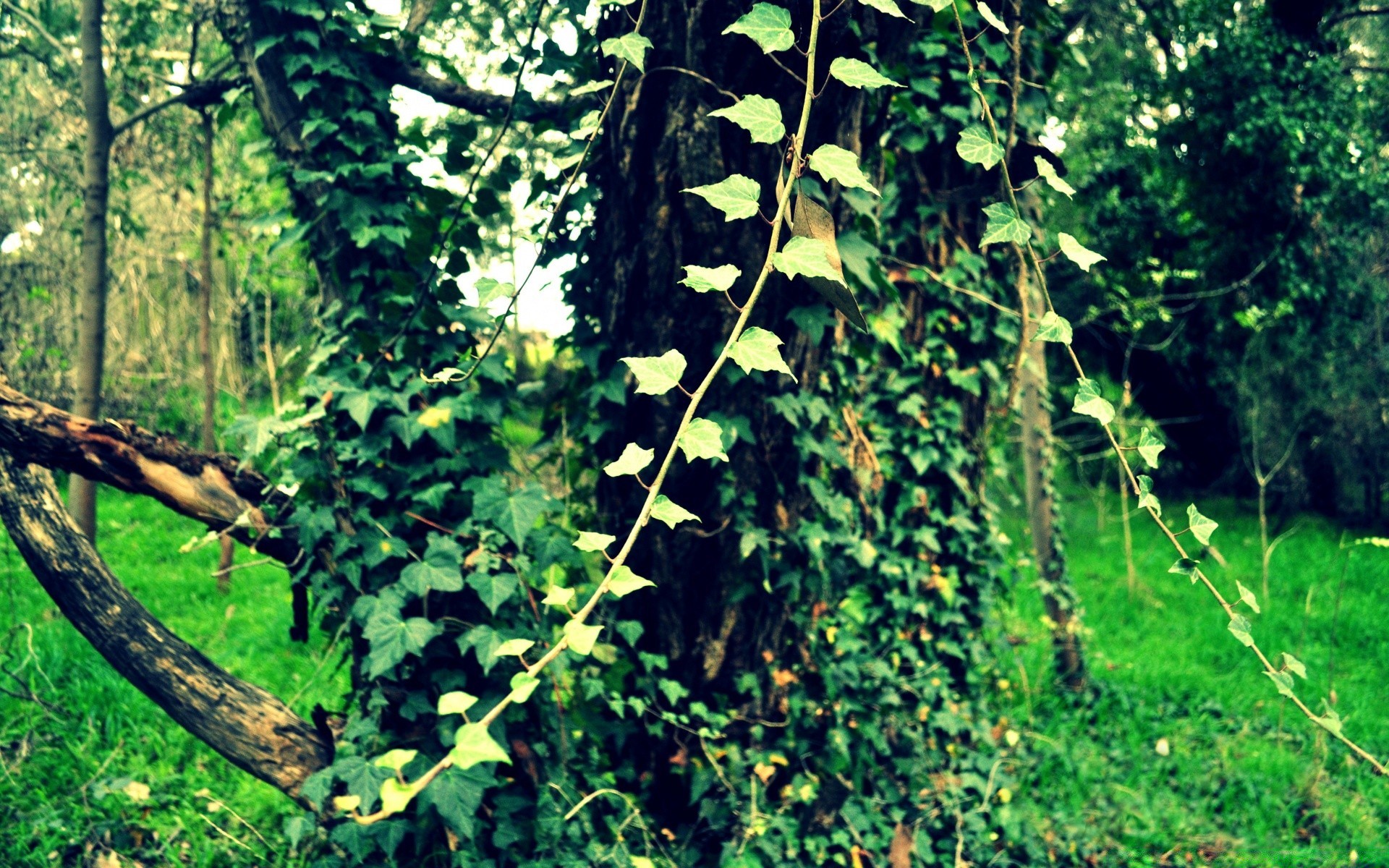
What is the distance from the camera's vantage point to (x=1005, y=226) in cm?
163

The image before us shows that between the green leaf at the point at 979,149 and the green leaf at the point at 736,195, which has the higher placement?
the green leaf at the point at 979,149

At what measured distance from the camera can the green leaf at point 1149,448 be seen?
1469 millimetres

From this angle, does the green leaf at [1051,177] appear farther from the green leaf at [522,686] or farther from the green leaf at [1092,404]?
the green leaf at [522,686]

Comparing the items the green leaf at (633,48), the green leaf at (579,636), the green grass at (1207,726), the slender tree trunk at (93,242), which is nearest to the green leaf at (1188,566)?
the green leaf at (579,636)

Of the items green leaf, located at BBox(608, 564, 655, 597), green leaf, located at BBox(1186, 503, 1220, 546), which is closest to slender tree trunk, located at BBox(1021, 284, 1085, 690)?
green leaf, located at BBox(1186, 503, 1220, 546)

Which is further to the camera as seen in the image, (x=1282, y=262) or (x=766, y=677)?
(x=1282, y=262)

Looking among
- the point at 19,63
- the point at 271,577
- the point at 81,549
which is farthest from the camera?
the point at 271,577

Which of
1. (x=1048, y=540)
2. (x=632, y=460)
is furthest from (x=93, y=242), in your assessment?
(x=1048, y=540)

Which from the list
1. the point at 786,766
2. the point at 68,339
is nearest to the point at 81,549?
the point at 786,766

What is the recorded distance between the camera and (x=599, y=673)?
2363mm

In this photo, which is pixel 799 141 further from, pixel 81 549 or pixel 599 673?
pixel 81 549

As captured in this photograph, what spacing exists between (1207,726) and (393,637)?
446 centimetres

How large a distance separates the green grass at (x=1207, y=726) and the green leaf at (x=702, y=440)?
3.17m

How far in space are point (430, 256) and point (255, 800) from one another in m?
2.08
